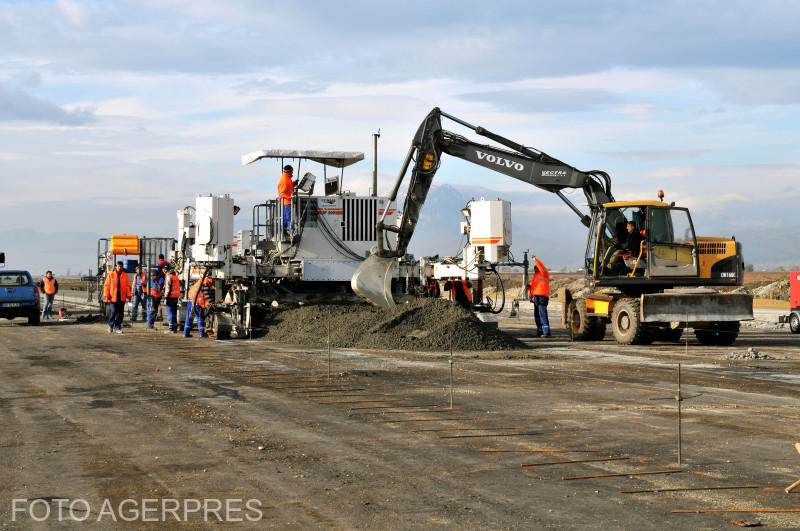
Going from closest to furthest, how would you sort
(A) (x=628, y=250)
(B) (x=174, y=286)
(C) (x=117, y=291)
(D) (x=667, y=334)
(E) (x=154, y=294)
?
(A) (x=628, y=250)
(D) (x=667, y=334)
(C) (x=117, y=291)
(B) (x=174, y=286)
(E) (x=154, y=294)

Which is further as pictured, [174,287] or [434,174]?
[174,287]

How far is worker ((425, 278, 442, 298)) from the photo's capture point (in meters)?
22.9

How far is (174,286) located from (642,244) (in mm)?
12094

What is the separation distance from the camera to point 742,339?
2289 centimetres

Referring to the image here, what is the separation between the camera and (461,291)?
928 inches

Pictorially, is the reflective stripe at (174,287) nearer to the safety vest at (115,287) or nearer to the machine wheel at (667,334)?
the safety vest at (115,287)

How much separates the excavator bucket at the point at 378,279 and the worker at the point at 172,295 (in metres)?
5.75

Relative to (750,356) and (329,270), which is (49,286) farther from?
(750,356)

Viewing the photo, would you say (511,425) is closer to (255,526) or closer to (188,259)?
(255,526)

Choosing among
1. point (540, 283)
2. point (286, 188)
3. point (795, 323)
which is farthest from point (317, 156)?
point (795, 323)

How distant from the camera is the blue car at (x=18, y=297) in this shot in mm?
27984

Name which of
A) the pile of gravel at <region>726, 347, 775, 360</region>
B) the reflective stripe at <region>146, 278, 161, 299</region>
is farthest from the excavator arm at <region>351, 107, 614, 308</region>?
the reflective stripe at <region>146, 278, 161, 299</region>

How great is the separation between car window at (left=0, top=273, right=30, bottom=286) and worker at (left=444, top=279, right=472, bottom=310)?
46.7 feet

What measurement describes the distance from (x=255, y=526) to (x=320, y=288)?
17214 mm
